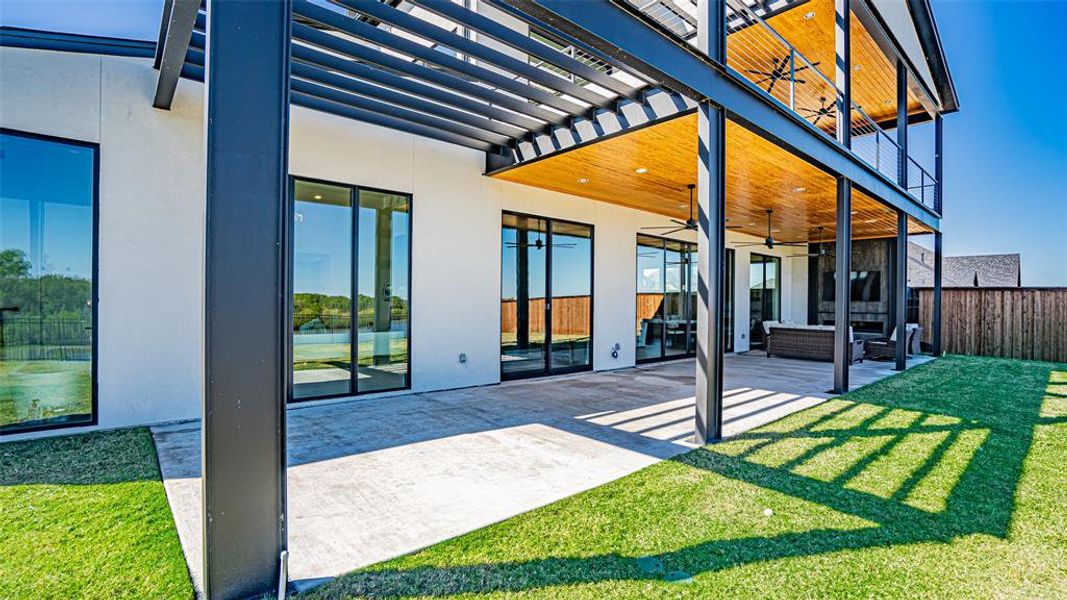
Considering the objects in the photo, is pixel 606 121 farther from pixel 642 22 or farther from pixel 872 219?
pixel 872 219

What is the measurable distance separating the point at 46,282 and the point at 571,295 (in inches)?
240

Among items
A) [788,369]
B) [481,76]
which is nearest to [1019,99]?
[788,369]

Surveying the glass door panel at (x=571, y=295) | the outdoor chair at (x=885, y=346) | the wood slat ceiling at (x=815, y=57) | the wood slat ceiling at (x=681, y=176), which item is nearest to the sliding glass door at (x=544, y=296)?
the glass door panel at (x=571, y=295)

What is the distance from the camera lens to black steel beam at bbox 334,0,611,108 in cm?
338

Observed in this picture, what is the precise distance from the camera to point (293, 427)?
448 centimetres

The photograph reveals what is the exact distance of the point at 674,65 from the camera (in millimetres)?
3650

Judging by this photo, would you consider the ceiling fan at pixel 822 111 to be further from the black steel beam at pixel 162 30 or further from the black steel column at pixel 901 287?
the black steel beam at pixel 162 30

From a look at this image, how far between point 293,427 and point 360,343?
4.76 ft

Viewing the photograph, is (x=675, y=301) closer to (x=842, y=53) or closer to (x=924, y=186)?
(x=842, y=53)

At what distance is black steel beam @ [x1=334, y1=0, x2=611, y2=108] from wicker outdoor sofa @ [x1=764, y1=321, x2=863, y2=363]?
24.3 ft

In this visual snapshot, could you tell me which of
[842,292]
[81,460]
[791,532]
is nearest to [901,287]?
[842,292]

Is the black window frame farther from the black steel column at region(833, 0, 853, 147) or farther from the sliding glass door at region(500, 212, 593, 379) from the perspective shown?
the black steel column at region(833, 0, 853, 147)

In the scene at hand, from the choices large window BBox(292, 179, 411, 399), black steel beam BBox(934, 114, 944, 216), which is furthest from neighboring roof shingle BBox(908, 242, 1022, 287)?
large window BBox(292, 179, 411, 399)

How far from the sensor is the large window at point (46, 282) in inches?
156
